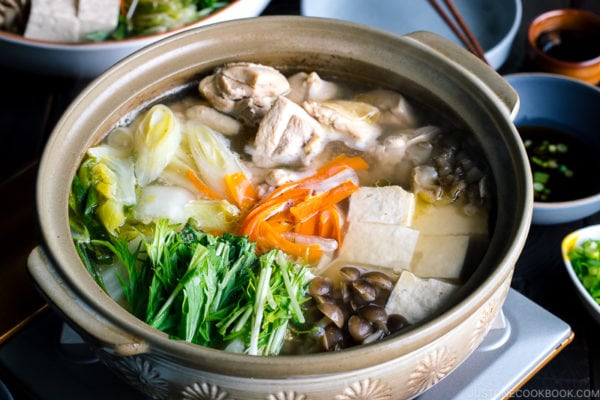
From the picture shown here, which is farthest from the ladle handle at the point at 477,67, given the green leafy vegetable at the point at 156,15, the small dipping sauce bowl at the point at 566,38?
the green leafy vegetable at the point at 156,15

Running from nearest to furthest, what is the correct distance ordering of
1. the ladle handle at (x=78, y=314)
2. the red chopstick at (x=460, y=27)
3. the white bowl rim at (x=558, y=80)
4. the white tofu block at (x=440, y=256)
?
the ladle handle at (x=78, y=314), the white tofu block at (x=440, y=256), the white bowl rim at (x=558, y=80), the red chopstick at (x=460, y=27)

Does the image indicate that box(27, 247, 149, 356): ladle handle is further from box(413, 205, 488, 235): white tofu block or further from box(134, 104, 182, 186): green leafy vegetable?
box(413, 205, 488, 235): white tofu block

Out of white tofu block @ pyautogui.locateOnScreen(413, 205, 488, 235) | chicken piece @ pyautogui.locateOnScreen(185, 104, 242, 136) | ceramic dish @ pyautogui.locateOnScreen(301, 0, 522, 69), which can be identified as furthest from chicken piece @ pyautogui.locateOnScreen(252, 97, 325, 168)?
ceramic dish @ pyautogui.locateOnScreen(301, 0, 522, 69)

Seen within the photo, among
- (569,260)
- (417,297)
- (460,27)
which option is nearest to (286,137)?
(417,297)

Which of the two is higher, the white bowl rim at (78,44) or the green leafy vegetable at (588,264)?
the white bowl rim at (78,44)

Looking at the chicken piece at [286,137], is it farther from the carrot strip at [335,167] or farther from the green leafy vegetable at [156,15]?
the green leafy vegetable at [156,15]
